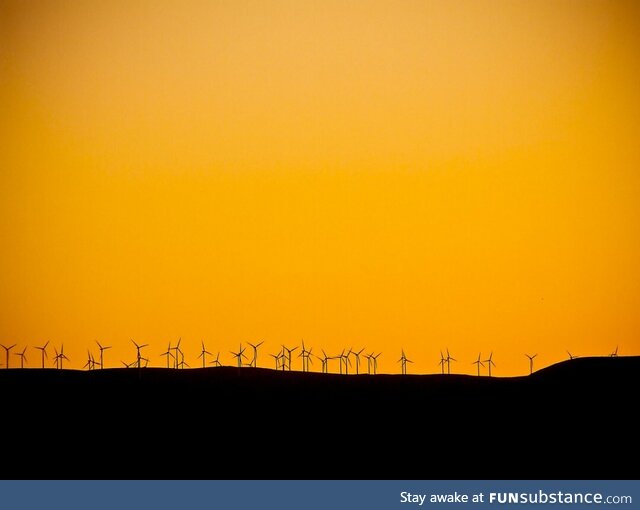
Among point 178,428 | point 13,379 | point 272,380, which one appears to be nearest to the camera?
point 178,428

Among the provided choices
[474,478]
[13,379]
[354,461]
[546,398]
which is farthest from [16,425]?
[546,398]

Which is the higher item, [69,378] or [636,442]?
[69,378]

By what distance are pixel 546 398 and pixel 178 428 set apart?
588 centimetres

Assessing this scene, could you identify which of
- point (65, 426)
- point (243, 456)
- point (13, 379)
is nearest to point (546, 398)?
point (243, 456)

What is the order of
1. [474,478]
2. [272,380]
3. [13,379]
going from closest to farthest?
[474,478] → [272,380] → [13,379]

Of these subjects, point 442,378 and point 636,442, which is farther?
point 442,378

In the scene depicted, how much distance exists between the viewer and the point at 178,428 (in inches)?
575

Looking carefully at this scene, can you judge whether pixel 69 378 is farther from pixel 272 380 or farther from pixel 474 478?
pixel 474 478

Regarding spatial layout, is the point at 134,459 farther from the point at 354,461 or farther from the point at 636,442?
the point at 636,442

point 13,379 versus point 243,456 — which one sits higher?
point 13,379

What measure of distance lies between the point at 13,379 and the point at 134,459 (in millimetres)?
5939
